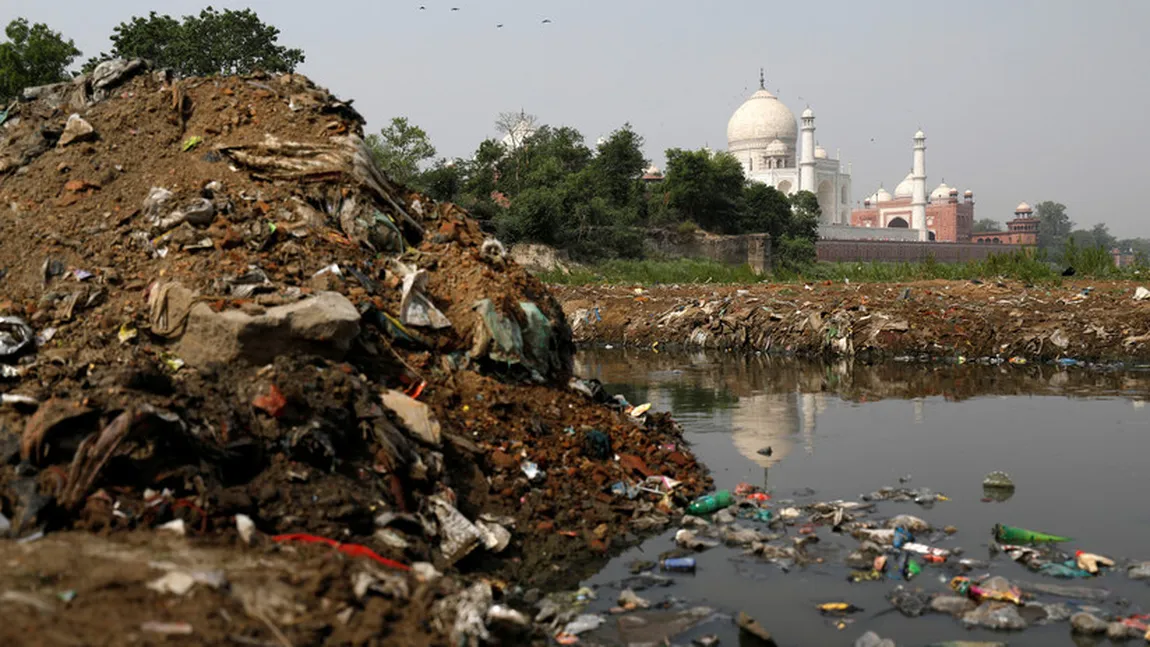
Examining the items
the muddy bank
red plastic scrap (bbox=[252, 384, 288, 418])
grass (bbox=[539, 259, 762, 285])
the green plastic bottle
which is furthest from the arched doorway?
red plastic scrap (bbox=[252, 384, 288, 418])

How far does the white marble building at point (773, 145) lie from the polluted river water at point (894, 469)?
168ft

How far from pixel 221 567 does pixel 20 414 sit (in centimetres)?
146

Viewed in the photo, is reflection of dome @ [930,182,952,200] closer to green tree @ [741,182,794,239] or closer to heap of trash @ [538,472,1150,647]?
green tree @ [741,182,794,239]

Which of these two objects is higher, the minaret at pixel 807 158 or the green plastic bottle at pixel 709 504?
the minaret at pixel 807 158

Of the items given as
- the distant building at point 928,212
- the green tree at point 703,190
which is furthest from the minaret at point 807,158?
the green tree at point 703,190

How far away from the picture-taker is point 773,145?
202 ft

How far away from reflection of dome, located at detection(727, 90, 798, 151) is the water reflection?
5156cm

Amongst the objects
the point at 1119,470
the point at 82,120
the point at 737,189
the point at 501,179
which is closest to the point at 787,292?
the point at 1119,470

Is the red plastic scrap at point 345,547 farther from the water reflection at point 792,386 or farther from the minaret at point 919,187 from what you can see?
the minaret at point 919,187

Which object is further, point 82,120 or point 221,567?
point 82,120

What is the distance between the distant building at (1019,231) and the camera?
72625 millimetres

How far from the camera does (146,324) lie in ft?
16.5

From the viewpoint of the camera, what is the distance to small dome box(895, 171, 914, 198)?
74.8 metres

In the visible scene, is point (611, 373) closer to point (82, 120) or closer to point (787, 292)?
point (787, 292)
